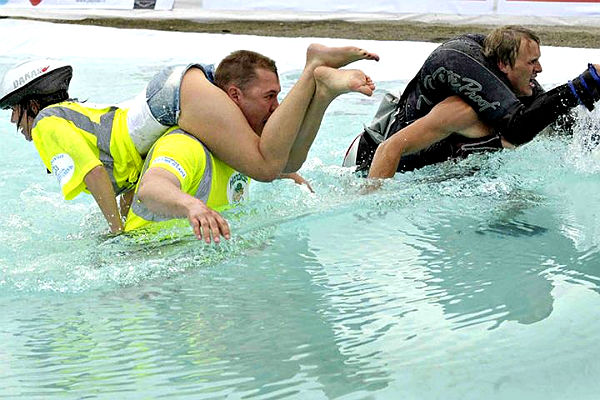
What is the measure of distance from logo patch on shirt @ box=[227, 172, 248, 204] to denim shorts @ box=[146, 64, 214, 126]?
0.29 meters

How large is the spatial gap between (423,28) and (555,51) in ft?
7.60

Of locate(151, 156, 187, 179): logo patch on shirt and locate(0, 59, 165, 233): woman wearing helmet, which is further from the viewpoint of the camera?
locate(0, 59, 165, 233): woman wearing helmet

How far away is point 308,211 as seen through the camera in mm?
3898

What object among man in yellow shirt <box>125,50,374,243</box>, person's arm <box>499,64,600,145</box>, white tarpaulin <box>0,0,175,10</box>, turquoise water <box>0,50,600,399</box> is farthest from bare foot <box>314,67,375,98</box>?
white tarpaulin <box>0,0,175,10</box>

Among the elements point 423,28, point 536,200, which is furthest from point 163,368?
point 423,28

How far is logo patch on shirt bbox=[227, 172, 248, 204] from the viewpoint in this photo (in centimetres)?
355

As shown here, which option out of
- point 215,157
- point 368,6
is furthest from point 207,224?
point 368,6

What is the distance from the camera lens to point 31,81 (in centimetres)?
359

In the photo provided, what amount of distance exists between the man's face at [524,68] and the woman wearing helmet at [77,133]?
155 cm

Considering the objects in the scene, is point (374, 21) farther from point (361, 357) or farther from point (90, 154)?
point (361, 357)

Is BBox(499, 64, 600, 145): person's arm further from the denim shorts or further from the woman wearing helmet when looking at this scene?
the woman wearing helmet

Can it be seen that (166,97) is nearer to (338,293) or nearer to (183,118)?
(183,118)

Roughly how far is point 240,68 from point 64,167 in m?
0.68

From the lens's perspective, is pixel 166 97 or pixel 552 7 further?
pixel 552 7
